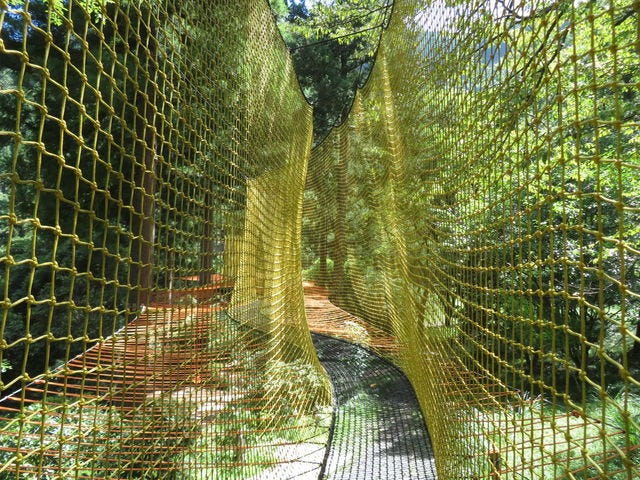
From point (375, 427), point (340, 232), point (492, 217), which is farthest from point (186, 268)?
point (340, 232)

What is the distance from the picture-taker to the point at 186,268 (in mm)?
1452

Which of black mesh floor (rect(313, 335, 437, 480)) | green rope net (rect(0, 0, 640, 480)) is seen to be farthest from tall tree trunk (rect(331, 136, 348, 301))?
black mesh floor (rect(313, 335, 437, 480))

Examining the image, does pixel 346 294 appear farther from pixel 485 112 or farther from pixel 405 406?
pixel 485 112

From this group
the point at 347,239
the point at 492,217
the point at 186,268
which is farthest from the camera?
the point at 347,239

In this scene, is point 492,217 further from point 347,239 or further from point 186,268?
point 347,239

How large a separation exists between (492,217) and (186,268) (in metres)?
1.54

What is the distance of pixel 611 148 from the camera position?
92.0 inches

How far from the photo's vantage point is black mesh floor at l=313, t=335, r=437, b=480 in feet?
7.60

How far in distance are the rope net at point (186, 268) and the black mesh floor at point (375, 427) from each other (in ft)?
0.48

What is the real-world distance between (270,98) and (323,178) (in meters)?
3.00

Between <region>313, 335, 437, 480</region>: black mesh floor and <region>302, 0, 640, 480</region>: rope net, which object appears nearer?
<region>302, 0, 640, 480</region>: rope net

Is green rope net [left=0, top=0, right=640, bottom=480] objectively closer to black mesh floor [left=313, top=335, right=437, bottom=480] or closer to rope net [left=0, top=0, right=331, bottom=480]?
rope net [left=0, top=0, right=331, bottom=480]

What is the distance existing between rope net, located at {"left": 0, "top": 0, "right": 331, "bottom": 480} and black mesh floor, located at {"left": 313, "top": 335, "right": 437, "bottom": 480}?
15 centimetres

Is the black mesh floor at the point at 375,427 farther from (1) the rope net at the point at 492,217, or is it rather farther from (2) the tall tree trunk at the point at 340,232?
(2) the tall tree trunk at the point at 340,232
